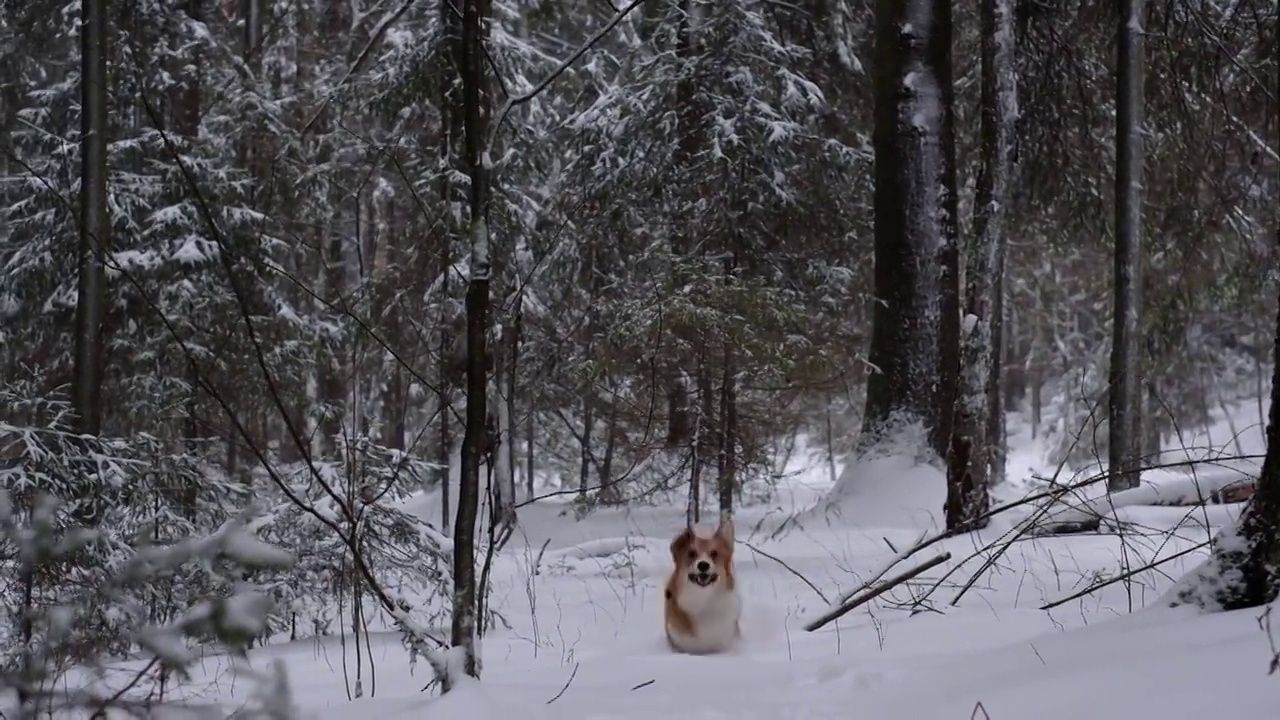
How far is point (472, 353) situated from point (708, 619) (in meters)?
1.97

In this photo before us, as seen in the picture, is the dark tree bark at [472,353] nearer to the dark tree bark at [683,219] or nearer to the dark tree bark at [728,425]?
the dark tree bark at [728,425]

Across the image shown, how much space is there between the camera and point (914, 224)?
30.9ft

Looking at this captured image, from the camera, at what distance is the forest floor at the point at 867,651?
2.72 metres

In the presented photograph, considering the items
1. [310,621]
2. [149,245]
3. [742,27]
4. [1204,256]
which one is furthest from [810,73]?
[310,621]

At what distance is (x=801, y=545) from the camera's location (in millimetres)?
8422

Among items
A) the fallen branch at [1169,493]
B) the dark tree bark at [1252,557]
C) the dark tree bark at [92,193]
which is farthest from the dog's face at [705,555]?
the dark tree bark at [92,193]

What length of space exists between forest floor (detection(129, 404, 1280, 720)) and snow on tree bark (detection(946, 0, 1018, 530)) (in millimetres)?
434

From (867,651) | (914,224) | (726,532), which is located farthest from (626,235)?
(867,651)

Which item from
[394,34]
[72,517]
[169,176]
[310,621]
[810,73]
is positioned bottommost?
[310,621]

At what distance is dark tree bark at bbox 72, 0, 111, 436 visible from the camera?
776cm

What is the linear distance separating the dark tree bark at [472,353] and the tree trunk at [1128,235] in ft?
26.9

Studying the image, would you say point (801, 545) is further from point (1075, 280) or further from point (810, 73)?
point (1075, 280)

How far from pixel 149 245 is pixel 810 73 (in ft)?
28.1

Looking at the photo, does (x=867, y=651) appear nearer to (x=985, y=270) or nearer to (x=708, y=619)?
(x=708, y=619)
